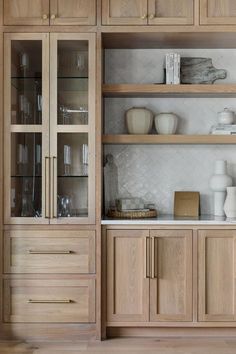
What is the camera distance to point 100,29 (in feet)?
10.3

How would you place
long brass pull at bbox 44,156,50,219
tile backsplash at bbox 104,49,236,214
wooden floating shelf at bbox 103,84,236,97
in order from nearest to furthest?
long brass pull at bbox 44,156,50,219 < wooden floating shelf at bbox 103,84,236,97 < tile backsplash at bbox 104,49,236,214

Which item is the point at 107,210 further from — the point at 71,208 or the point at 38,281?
the point at 38,281

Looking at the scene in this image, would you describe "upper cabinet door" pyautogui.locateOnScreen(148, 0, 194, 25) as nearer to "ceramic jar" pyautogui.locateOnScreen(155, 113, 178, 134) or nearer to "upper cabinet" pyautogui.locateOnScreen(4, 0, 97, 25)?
"upper cabinet" pyautogui.locateOnScreen(4, 0, 97, 25)

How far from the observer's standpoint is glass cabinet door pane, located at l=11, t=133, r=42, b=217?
3.17m

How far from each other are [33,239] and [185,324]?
3.82ft

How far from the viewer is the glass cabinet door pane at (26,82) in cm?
317

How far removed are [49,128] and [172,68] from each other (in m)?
0.99

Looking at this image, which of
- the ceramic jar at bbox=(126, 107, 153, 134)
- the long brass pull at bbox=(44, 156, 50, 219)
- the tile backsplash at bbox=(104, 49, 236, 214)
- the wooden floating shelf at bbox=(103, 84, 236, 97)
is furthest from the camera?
the tile backsplash at bbox=(104, 49, 236, 214)

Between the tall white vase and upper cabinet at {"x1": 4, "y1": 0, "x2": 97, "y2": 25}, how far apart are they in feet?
4.50

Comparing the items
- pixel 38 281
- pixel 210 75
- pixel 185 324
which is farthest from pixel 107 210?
pixel 210 75

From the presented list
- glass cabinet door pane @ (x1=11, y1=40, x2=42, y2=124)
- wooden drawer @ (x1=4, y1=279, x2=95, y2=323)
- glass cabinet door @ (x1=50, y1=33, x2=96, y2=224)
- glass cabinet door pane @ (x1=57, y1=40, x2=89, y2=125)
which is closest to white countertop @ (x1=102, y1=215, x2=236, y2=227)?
glass cabinet door @ (x1=50, y1=33, x2=96, y2=224)

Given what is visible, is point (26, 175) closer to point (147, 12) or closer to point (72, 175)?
point (72, 175)

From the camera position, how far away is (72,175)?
10.5ft

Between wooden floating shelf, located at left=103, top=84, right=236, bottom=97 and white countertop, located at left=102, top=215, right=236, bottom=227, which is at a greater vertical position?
wooden floating shelf, located at left=103, top=84, right=236, bottom=97
